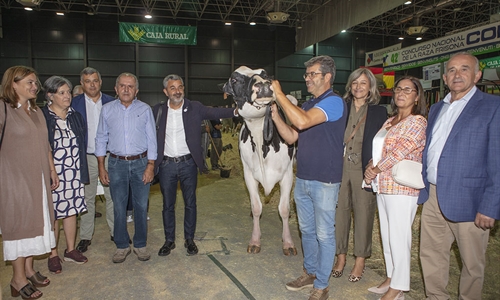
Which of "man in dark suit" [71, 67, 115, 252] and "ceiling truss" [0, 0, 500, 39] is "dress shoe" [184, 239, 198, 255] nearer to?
"man in dark suit" [71, 67, 115, 252]

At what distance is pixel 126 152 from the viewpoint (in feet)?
12.1

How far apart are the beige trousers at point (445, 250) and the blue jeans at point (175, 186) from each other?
2445 millimetres

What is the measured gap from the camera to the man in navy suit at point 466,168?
2.32m

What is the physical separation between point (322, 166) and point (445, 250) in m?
1.18

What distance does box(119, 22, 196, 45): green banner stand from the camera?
Answer: 1770 centimetres

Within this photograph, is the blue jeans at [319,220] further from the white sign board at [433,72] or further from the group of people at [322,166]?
the white sign board at [433,72]

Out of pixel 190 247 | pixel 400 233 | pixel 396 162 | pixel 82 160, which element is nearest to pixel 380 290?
pixel 400 233

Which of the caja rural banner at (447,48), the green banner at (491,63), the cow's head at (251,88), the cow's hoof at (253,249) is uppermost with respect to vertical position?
the caja rural banner at (447,48)

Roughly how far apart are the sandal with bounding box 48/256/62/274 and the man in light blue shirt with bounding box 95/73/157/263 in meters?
0.55

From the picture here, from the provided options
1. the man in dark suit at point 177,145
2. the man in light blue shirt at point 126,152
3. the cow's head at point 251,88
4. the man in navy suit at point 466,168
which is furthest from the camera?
the man in dark suit at point 177,145

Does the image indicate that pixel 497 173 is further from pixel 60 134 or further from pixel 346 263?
pixel 60 134

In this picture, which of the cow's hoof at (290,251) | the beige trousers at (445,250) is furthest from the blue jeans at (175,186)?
the beige trousers at (445,250)

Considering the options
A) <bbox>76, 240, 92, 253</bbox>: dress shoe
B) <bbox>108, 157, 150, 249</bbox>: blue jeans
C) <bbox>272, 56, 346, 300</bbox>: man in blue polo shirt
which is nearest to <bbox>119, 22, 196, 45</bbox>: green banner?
<bbox>76, 240, 92, 253</bbox>: dress shoe

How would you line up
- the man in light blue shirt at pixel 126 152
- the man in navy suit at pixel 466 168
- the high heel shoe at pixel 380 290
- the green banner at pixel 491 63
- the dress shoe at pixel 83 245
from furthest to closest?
the green banner at pixel 491 63 → the dress shoe at pixel 83 245 → the man in light blue shirt at pixel 126 152 → the high heel shoe at pixel 380 290 → the man in navy suit at pixel 466 168
